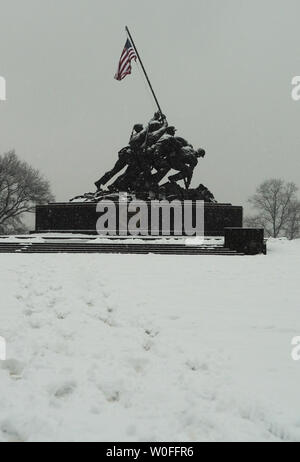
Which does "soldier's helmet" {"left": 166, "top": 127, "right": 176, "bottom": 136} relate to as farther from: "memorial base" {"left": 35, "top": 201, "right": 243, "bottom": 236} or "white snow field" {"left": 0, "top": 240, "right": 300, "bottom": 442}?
"white snow field" {"left": 0, "top": 240, "right": 300, "bottom": 442}

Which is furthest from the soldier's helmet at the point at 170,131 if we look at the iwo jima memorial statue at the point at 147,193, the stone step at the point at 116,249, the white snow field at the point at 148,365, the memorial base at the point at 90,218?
the white snow field at the point at 148,365

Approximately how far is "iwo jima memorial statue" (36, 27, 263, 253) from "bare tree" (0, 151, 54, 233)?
1692cm

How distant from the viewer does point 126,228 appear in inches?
882

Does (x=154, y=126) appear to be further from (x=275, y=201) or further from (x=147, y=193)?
(x=275, y=201)

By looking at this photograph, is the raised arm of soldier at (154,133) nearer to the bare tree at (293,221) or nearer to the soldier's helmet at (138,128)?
the soldier's helmet at (138,128)

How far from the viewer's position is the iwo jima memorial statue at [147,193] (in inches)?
894

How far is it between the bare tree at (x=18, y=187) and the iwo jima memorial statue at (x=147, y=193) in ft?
55.5

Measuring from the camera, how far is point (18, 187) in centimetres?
4091

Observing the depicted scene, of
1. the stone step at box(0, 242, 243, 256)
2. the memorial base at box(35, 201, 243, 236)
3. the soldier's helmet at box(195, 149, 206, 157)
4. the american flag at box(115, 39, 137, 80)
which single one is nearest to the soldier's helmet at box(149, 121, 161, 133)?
the soldier's helmet at box(195, 149, 206, 157)

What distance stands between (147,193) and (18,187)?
2040cm

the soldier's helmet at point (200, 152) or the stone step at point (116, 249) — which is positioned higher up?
the soldier's helmet at point (200, 152)
